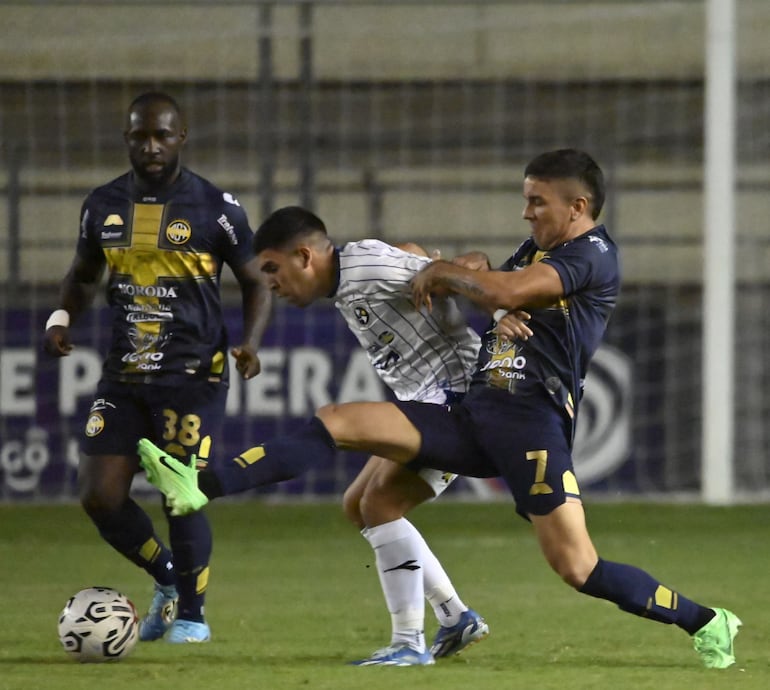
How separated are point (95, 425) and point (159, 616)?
709 millimetres

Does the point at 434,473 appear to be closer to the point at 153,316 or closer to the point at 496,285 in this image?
the point at 496,285

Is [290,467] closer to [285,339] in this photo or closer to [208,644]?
[208,644]

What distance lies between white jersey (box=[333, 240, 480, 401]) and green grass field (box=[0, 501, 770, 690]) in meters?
0.90

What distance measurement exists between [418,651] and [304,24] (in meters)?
8.21

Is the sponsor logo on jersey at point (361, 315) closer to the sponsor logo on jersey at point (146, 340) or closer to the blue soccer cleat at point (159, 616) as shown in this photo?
the sponsor logo on jersey at point (146, 340)

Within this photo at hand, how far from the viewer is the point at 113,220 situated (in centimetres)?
582

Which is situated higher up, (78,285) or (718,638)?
(78,285)

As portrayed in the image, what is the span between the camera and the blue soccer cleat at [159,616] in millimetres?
5727

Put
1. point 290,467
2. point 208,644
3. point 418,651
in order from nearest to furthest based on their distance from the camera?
point 290,467
point 418,651
point 208,644

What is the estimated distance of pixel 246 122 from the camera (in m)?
12.7

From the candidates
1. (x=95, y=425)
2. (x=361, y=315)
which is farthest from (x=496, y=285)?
(x=95, y=425)

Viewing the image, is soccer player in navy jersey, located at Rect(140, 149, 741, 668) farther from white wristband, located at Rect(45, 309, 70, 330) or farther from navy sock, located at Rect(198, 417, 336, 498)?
white wristband, located at Rect(45, 309, 70, 330)

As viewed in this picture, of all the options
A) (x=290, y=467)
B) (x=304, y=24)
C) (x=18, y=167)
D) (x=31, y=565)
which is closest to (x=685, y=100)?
(x=304, y=24)

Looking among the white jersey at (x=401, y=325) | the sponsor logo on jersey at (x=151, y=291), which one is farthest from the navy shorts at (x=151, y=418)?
the white jersey at (x=401, y=325)
